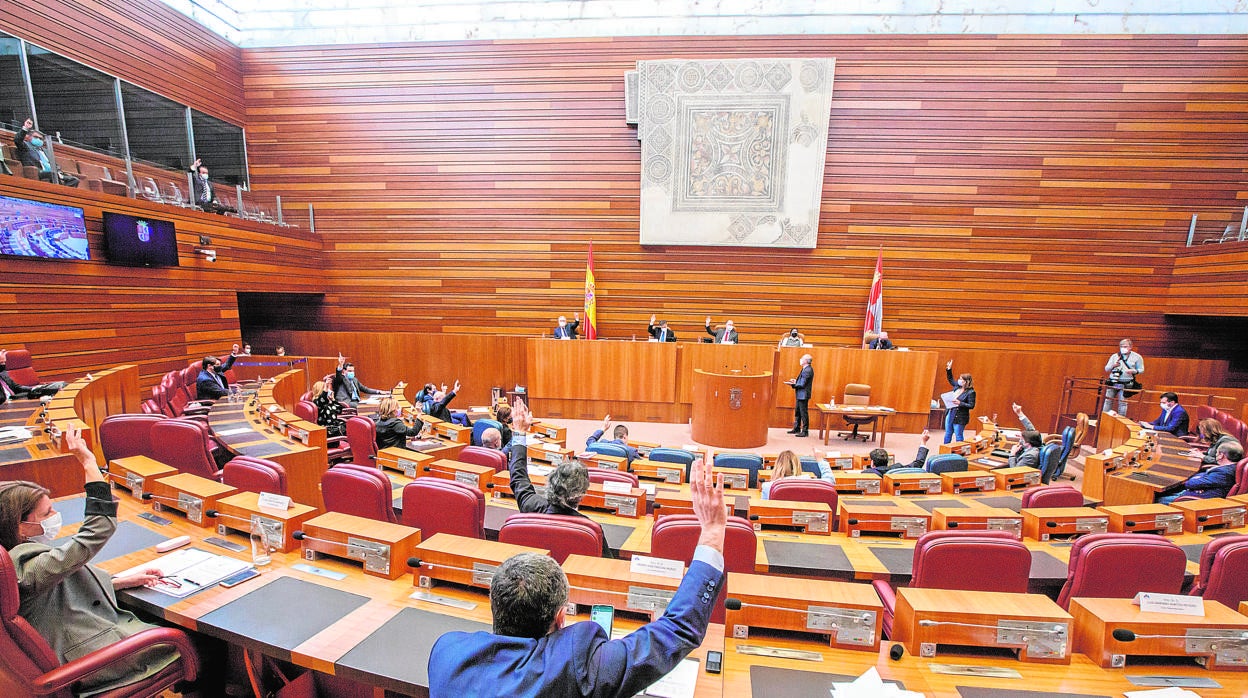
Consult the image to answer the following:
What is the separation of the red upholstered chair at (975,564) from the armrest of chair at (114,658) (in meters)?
2.77

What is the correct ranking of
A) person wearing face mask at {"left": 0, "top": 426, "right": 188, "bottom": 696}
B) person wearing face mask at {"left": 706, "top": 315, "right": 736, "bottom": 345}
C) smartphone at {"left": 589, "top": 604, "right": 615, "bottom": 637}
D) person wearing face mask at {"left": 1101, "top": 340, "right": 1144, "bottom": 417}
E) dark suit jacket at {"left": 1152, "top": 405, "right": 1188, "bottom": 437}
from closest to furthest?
smartphone at {"left": 589, "top": 604, "right": 615, "bottom": 637} → person wearing face mask at {"left": 0, "top": 426, "right": 188, "bottom": 696} → dark suit jacket at {"left": 1152, "top": 405, "right": 1188, "bottom": 437} → person wearing face mask at {"left": 1101, "top": 340, "right": 1144, "bottom": 417} → person wearing face mask at {"left": 706, "top": 315, "right": 736, "bottom": 345}

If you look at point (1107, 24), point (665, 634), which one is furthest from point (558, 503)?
point (1107, 24)

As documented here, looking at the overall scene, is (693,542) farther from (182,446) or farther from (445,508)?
(182,446)

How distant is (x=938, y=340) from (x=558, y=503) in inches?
383

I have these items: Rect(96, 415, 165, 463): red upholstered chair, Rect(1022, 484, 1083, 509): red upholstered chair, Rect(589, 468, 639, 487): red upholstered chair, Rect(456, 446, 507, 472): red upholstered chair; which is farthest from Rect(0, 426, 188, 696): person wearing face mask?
Rect(1022, 484, 1083, 509): red upholstered chair

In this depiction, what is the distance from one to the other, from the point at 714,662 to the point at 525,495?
131 cm

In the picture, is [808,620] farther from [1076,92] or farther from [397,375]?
[1076,92]

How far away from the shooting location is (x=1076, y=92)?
870 centimetres

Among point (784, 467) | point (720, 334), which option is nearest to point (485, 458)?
point (784, 467)

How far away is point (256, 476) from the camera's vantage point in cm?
283

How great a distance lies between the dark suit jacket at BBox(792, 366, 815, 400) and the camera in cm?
778

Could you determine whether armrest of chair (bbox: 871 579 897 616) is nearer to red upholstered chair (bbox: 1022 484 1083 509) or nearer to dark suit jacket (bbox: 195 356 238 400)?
red upholstered chair (bbox: 1022 484 1083 509)

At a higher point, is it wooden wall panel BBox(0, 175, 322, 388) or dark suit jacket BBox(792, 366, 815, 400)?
wooden wall panel BBox(0, 175, 322, 388)

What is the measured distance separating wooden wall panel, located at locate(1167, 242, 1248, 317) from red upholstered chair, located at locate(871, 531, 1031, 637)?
375 inches
